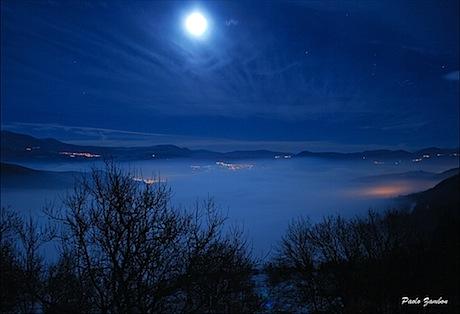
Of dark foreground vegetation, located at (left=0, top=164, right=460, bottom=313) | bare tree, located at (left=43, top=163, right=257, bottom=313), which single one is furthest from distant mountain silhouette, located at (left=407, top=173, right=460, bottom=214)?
bare tree, located at (left=43, top=163, right=257, bottom=313)

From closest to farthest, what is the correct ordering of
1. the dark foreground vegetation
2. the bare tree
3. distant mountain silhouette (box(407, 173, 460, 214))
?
1. the bare tree
2. the dark foreground vegetation
3. distant mountain silhouette (box(407, 173, 460, 214))

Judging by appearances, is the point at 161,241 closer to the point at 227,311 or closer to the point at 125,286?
the point at 125,286

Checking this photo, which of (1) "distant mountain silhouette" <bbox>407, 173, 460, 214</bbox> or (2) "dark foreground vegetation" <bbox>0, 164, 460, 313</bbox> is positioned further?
(1) "distant mountain silhouette" <bbox>407, 173, 460, 214</bbox>

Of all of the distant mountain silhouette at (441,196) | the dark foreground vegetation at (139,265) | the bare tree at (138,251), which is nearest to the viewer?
the bare tree at (138,251)

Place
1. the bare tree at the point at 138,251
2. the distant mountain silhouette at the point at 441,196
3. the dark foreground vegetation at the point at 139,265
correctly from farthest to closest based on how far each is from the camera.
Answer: the distant mountain silhouette at the point at 441,196
the dark foreground vegetation at the point at 139,265
the bare tree at the point at 138,251

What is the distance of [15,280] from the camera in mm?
14734

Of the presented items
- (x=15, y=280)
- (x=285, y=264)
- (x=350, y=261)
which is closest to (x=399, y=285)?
(x=350, y=261)

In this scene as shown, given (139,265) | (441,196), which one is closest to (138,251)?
(139,265)

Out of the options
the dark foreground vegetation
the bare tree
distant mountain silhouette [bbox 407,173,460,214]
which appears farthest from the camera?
distant mountain silhouette [bbox 407,173,460,214]

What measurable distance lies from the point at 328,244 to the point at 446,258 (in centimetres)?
1255

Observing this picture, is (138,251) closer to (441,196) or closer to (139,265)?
(139,265)

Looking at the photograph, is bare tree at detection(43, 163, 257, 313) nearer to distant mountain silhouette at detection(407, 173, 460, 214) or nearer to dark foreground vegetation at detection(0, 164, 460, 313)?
dark foreground vegetation at detection(0, 164, 460, 313)

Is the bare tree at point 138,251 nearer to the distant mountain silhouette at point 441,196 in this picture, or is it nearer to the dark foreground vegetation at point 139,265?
the dark foreground vegetation at point 139,265

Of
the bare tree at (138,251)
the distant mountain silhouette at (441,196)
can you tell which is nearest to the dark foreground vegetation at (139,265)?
the bare tree at (138,251)
